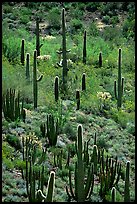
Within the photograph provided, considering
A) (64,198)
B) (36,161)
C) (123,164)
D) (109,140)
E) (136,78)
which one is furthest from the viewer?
(136,78)

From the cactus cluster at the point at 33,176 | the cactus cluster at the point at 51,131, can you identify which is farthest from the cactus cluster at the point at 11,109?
the cactus cluster at the point at 33,176

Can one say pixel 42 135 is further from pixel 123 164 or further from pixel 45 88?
pixel 45 88

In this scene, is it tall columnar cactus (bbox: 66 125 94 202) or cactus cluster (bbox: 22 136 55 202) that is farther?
tall columnar cactus (bbox: 66 125 94 202)

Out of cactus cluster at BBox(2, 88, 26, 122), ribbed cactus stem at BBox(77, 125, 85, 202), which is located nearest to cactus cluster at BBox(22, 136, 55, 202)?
ribbed cactus stem at BBox(77, 125, 85, 202)

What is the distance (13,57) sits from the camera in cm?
2200

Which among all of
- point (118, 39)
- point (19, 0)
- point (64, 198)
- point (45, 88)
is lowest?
point (64, 198)

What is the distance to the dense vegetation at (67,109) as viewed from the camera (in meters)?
11.4

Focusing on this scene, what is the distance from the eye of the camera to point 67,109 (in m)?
17.2

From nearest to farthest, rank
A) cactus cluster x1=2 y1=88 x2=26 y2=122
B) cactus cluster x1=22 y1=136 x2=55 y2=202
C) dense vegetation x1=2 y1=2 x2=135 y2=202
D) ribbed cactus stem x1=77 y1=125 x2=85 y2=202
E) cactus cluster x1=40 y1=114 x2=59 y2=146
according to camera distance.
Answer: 1. cactus cluster x1=22 y1=136 x2=55 y2=202
2. ribbed cactus stem x1=77 y1=125 x2=85 y2=202
3. dense vegetation x1=2 y1=2 x2=135 y2=202
4. cactus cluster x1=40 y1=114 x2=59 y2=146
5. cactus cluster x1=2 y1=88 x2=26 y2=122

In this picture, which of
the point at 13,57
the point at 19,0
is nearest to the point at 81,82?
the point at 13,57

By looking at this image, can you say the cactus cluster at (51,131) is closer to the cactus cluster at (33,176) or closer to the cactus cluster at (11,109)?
the cactus cluster at (33,176)

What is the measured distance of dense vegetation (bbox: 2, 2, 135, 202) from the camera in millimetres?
11375

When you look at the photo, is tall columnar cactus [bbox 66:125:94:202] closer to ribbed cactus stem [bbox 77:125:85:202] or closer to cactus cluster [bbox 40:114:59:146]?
ribbed cactus stem [bbox 77:125:85:202]

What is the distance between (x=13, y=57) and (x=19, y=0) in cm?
1396
